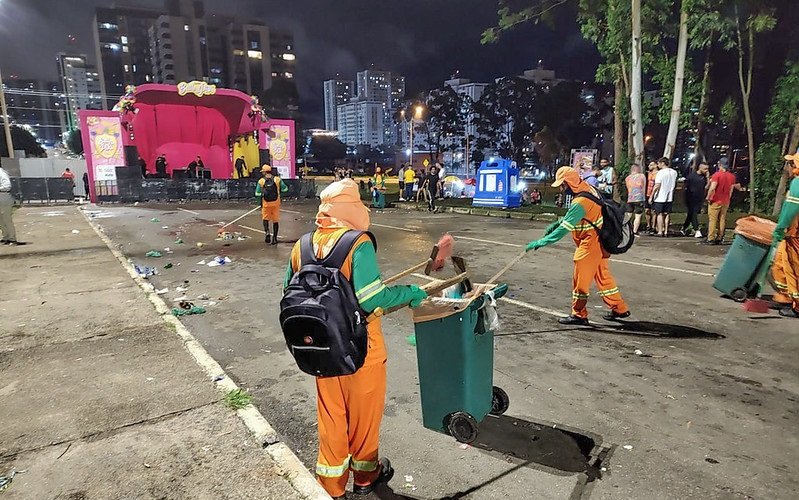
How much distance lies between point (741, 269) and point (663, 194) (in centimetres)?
596

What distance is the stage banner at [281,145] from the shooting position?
30.0 metres

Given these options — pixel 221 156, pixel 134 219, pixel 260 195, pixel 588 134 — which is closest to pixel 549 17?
pixel 260 195

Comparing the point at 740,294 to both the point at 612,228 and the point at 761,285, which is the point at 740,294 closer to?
the point at 761,285

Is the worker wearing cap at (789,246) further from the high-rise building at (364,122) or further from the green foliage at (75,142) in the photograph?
the high-rise building at (364,122)

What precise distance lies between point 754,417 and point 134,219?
18.9 meters

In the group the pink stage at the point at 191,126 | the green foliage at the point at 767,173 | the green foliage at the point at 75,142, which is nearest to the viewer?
the green foliage at the point at 767,173

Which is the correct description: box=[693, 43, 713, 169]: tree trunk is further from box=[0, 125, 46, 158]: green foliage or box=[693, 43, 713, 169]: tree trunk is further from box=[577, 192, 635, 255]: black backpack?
box=[0, 125, 46, 158]: green foliage

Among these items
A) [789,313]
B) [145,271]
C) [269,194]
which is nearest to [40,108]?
[269,194]

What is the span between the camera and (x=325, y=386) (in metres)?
2.56

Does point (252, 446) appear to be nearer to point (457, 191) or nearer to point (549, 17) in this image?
point (549, 17)

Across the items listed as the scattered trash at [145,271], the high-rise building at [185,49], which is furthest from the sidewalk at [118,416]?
the high-rise building at [185,49]

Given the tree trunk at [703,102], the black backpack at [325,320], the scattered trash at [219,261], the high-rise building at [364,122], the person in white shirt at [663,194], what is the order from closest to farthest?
the black backpack at [325,320], the scattered trash at [219,261], the person in white shirt at [663,194], the tree trunk at [703,102], the high-rise building at [364,122]

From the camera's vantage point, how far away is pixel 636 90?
1584cm

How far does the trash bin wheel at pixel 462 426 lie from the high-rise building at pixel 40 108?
416 feet
